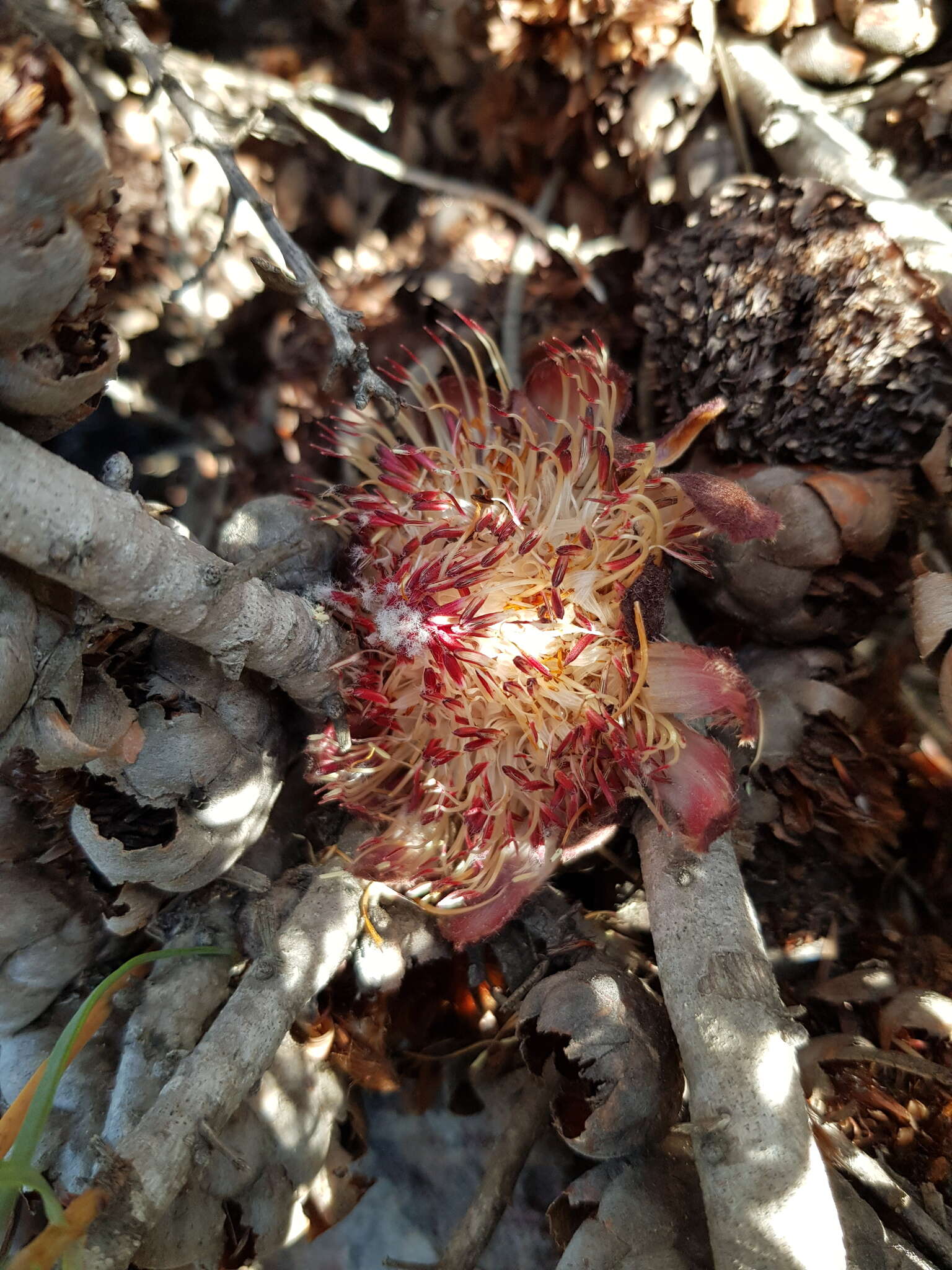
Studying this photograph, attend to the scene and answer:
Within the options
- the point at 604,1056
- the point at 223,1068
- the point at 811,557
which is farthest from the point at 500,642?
the point at 223,1068

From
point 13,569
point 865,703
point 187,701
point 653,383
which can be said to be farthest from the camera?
point 653,383

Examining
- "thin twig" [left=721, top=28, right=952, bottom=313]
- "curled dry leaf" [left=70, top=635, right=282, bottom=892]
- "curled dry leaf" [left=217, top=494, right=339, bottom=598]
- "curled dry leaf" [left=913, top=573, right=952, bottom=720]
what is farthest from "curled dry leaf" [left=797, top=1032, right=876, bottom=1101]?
"thin twig" [left=721, top=28, right=952, bottom=313]

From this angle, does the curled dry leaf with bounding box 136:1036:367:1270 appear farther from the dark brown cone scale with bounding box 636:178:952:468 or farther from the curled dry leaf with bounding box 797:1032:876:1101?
the dark brown cone scale with bounding box 636:178:952:468

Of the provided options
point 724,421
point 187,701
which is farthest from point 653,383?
point 187,701

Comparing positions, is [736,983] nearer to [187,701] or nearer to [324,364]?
[187,701]

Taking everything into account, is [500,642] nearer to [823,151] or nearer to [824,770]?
[824,770]

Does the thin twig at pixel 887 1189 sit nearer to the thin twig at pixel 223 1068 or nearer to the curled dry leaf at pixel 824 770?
the curled dry leaf at pixel 824 770

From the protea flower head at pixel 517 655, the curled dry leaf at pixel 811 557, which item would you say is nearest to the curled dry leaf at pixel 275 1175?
the protea flower head at pixel 517 655
